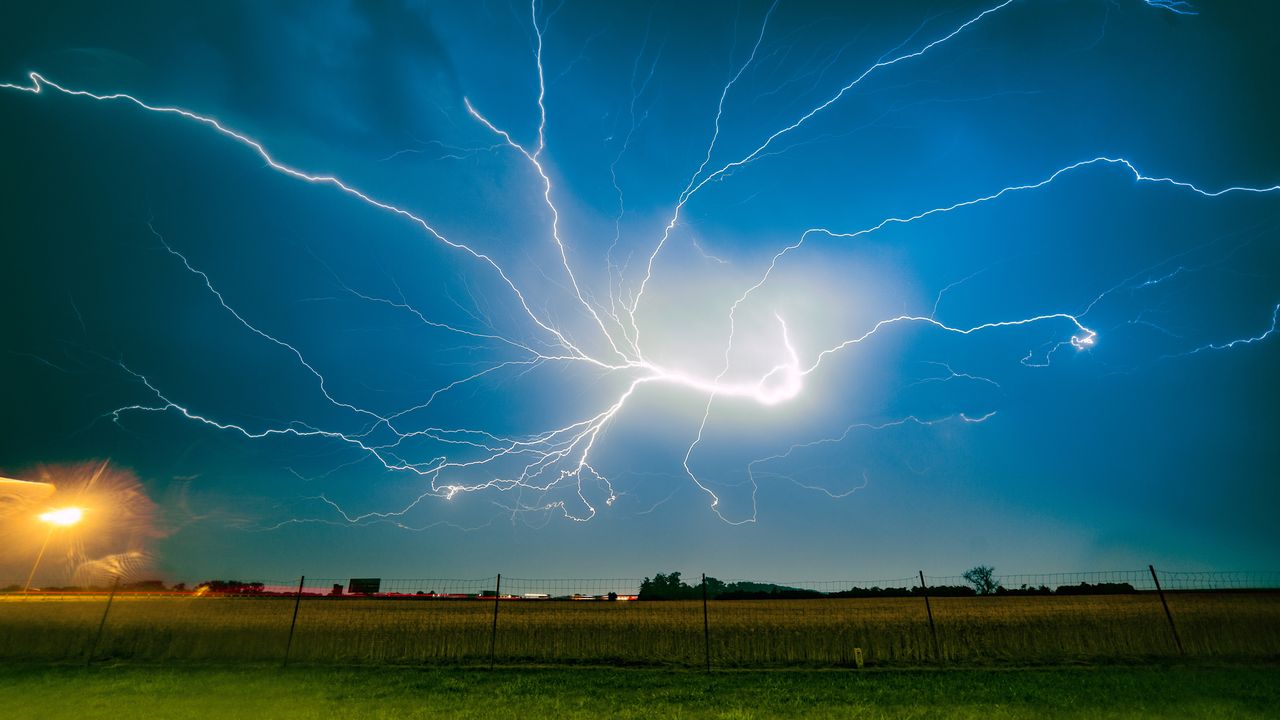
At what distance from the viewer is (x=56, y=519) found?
3300cm

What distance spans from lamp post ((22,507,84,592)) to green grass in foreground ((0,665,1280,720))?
33.4m

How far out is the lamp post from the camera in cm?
3209

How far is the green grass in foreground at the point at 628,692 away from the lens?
6.73m

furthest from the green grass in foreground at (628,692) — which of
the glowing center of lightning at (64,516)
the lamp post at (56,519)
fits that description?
the glowing center of lightning at (64,516)

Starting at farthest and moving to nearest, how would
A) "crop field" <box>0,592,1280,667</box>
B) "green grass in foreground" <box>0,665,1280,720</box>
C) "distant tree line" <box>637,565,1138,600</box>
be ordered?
"distant tree line" <box>637,565,1138,600</box>, "crop field" <box>0,592,1280,667</box>, "green grass in foreground" <box>0,665,1280,720</box>

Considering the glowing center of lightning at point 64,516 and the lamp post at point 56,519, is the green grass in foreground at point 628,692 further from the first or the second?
the glowing center of lightning at point 64,516

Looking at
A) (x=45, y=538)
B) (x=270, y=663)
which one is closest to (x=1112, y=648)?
(x=270, y=663)

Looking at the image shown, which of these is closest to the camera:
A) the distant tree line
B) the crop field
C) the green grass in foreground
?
the green grass in foreground

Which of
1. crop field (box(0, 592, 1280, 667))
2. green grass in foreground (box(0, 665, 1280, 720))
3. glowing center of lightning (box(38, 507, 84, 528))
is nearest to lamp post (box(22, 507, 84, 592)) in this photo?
glowing center of lightning (box(38, 507, 84, 528))

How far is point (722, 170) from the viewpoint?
17.2 m

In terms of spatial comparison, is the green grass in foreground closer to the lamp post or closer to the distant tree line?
the distant tree line

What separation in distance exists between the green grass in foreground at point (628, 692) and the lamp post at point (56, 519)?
33.4 meters

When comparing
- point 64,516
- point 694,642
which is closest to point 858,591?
point 694,642

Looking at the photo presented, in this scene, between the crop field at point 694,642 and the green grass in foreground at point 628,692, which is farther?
the crop field at point 694,642
